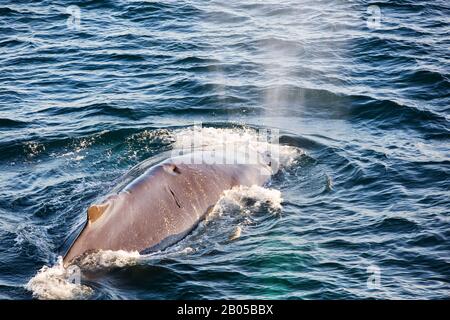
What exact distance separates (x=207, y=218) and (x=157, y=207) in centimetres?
112

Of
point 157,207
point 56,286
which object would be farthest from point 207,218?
point 56,286

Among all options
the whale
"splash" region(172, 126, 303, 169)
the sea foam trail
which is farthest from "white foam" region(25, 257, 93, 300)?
"splash" region(172, 126, 303, 169)

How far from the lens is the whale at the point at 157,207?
466 inches

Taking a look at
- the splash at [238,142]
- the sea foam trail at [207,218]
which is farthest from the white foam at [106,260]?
the splash at [238,142]

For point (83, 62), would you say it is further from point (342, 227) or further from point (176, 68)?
point (342, 227)

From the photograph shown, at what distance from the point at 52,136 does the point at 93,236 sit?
7.78m

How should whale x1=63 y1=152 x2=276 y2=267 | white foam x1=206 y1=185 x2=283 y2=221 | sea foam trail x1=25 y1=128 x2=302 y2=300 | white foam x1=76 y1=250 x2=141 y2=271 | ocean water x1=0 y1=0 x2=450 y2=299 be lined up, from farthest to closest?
1. white foam x1=206 y1=185 x2=283 y2=221
2. ocean water x1=0 y1=0 x2=450 y2=299
3. whale x1=63 y1=152 x2=276 y2=267
4. white foam x1=76 y1=250 x2=141 y2=271
5. sea foam trail x1=25 y1=128 x2=302 y2=300

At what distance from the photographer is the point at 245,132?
19.1 m

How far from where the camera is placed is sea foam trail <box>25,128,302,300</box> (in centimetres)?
1109

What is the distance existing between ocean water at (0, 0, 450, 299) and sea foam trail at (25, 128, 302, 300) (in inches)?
1.5

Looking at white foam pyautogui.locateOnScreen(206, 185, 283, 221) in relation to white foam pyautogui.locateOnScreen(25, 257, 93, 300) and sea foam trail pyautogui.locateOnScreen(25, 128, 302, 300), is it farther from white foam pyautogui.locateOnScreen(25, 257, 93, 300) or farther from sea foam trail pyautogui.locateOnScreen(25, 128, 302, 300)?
white foam pyautogui.locateOnScreen(25, 257, 93, 300)

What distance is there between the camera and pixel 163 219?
508 inches

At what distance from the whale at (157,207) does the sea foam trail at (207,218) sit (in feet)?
0.46
